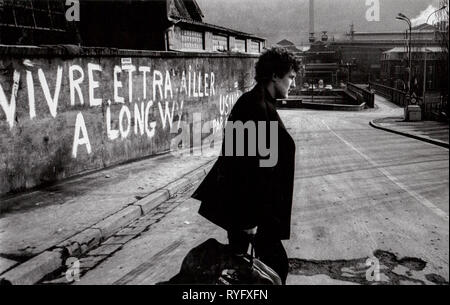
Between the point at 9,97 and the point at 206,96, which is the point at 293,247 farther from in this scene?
the point at 206,96

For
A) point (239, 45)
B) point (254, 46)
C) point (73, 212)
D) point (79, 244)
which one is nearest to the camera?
point (79, 244)

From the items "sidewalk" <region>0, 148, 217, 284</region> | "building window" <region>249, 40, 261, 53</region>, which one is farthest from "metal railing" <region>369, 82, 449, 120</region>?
"sidewalk" <region>0, 148, 217, 284</region>

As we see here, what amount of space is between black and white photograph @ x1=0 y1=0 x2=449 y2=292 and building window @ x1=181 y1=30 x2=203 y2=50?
430 mm

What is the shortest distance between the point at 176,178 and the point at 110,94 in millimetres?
2404

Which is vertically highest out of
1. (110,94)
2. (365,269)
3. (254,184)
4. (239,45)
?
(239,45)

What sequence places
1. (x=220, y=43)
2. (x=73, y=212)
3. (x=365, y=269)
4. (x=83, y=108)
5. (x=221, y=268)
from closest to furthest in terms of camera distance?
(x=221, y=268) < (x=365, y=269) < (x=73, y=212) < (x=83, y=108) < (x=220, y=43)

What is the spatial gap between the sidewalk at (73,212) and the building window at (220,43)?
11735mm

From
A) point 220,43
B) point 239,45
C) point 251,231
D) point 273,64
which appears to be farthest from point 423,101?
point 251,231

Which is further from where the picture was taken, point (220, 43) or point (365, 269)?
point (220, 43)

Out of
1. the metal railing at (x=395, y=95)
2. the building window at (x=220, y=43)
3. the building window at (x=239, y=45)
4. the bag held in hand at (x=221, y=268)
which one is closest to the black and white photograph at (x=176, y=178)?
the bag held in hand at (x=221, y=268)

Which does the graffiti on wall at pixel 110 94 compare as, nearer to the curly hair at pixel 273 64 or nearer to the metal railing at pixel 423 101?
the curly hair at pixel 273 64

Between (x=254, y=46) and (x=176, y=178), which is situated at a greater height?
(x=254, y=46)

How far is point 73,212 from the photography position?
20.8ft

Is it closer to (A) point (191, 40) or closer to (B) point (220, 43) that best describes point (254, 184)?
(A) point (191, 40)
